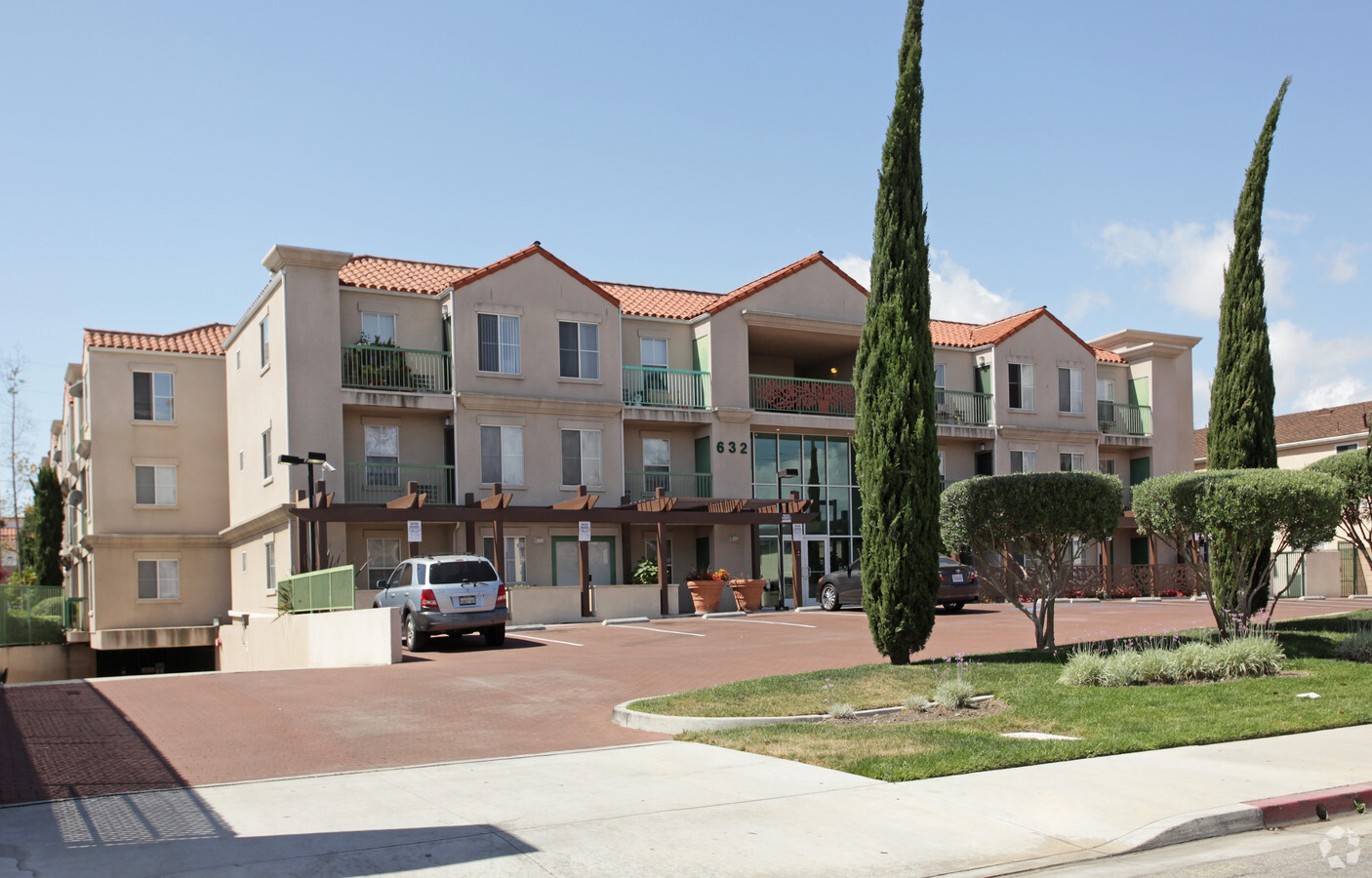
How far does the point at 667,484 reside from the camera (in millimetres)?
33906

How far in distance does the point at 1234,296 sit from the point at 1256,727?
11.4 metres

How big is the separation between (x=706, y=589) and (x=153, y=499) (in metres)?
18.1

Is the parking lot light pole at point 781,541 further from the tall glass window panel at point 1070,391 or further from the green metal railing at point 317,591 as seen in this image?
the green metal railing at point 317,591

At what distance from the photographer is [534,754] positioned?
10.4 metres

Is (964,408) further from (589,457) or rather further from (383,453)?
(383,453)

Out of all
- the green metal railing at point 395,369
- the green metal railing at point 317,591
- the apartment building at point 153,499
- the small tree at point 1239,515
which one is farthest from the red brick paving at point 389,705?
the apartment building at point 153,499

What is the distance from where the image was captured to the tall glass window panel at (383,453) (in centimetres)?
3003

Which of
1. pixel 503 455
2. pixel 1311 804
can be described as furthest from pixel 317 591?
pixel 1311 804

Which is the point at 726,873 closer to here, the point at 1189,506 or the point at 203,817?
the point at 203,817

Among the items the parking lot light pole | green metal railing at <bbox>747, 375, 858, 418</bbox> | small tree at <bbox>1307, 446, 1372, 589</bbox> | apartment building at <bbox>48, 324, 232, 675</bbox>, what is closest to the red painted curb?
small tree at <bbox>1307, 446, 1372, 589</bbox>

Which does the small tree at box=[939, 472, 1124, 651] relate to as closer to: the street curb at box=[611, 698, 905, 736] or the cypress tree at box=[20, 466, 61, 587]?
the street curb at box=[611, 698, 905, 736]

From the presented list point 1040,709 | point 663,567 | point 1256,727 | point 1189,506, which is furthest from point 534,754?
point 663,567

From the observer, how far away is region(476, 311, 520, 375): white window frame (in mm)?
30656

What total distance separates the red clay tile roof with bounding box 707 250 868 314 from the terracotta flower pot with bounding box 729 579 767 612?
27.4 feet
